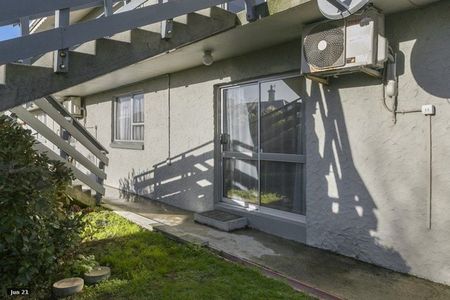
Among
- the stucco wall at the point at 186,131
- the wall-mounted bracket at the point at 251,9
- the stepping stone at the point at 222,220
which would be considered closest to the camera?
the wall-mounted bracket at the point at 251,9

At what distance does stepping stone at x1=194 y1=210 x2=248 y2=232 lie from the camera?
18.0ft

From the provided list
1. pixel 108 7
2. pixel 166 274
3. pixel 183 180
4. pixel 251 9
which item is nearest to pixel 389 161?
pixel 251 9

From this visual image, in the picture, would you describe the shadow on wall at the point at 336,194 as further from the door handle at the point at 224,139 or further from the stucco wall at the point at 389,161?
the door handle at the point at 224,139

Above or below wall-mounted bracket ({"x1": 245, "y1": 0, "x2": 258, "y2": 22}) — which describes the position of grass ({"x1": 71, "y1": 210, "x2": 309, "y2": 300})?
below

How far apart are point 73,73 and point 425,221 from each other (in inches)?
153

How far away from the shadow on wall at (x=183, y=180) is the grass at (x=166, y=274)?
1.70 m

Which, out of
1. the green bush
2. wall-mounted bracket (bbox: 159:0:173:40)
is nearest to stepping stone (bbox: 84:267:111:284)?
the green bush

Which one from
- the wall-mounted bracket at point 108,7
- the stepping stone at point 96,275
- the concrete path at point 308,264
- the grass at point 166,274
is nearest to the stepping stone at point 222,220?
the concrete path at point 308,264

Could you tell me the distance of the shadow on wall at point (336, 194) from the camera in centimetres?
420

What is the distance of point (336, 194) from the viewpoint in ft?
14.9

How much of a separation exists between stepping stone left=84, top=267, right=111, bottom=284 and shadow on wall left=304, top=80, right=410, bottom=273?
2.68m

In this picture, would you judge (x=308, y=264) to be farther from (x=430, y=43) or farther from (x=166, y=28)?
(x=166, y=28)

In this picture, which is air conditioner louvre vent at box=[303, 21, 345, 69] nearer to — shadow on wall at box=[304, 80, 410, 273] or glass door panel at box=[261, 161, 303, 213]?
shadow on wall at box=[304, 80, 410, 273]

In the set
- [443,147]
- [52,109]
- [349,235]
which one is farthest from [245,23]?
[52,109]
